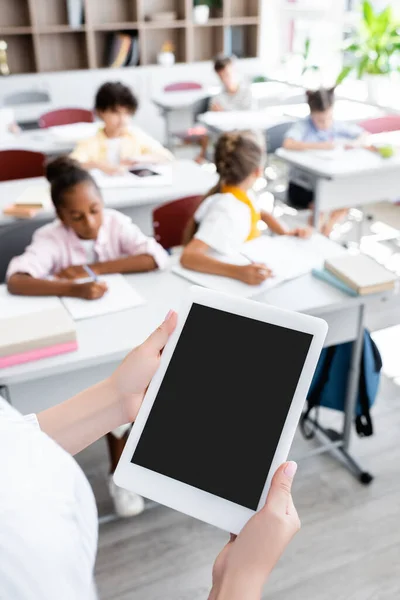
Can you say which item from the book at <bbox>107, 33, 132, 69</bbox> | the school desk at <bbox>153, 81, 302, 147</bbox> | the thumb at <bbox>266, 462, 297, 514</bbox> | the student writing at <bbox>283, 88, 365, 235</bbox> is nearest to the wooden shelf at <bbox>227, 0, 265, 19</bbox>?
the school desk at <bbox>153, 81, 302, 147</bbox>

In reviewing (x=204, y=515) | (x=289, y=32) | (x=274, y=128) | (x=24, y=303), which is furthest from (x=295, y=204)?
(x=289, y=32)

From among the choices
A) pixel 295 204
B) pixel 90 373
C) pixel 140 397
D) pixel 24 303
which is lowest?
pixel 295 204

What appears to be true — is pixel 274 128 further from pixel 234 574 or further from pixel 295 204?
pixel 234 574

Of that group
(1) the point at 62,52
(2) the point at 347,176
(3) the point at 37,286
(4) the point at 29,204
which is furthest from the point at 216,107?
(3) the point at 37,286

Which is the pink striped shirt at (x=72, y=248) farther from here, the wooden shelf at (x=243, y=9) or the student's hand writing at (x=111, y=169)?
the wooden shelf at (x=243, y=9)

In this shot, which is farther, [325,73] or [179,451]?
[325,73]

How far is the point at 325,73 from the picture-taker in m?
5.64

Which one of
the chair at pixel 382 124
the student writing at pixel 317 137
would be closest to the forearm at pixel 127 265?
the student writing at pixel 317 137

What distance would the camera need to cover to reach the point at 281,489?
0.75 m

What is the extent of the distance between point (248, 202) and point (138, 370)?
1278 millimetres

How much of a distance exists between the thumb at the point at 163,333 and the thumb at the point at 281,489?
0.90 feet

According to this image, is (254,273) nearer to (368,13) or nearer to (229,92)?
(229,92)

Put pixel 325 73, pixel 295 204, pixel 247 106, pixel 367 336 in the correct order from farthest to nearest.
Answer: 1. pixel 325 73
2. pixel 247 106
3. pixel 295 204
4. pixel 367 336

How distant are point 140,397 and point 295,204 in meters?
2.67
